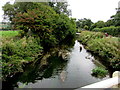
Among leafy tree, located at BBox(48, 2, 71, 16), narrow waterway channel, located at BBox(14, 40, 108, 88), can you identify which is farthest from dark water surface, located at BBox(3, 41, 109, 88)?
leafy tree, located at BBox(48, 2, 71, 16)

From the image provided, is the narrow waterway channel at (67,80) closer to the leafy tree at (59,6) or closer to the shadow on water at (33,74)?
the shadow on water at (33,74)

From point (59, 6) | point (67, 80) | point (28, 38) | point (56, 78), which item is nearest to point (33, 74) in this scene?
point (56, 78)

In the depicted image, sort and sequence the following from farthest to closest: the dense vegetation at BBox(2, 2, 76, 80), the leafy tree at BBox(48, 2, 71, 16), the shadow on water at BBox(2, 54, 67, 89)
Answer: the leafy tree at BBox(48, 2, 71, 16) → the dense vegetation at BBox(2, 2, 76, 80) → the shadow on water at BBox(2, 54, 67, 89)

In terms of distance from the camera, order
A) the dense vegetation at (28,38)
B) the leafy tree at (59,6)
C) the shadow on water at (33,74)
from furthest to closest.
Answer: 1. the leafy tree at (59,6)
2. the dense vegetation at (28,38)
3. the shadow on water at (33,74)

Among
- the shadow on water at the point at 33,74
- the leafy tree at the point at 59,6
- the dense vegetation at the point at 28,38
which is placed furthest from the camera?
the leafy tree at the point at 59,6

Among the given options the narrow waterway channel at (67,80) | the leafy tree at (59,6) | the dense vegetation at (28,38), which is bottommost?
the narrow waterway channel at (67,80)

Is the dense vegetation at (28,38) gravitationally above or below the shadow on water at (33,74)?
above

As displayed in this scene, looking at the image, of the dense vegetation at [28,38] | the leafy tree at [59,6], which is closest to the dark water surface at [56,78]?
the dense vegetation at [28,38]

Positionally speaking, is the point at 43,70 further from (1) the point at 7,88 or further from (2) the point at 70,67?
(1) the point at 7,88

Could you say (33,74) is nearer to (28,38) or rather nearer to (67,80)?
(67,80)

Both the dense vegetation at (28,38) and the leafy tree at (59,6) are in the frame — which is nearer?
the dense vegetation at (28,38)

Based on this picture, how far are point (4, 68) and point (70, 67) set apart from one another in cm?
339

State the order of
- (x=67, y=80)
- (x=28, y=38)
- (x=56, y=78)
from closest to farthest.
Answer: (x=67, y=80)
(x=56, y=78)
(x=28, y=38)

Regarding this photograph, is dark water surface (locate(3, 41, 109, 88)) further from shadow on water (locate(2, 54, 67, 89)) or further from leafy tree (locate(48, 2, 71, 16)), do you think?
leafy tree (locate(48, 2, 71, 16))
